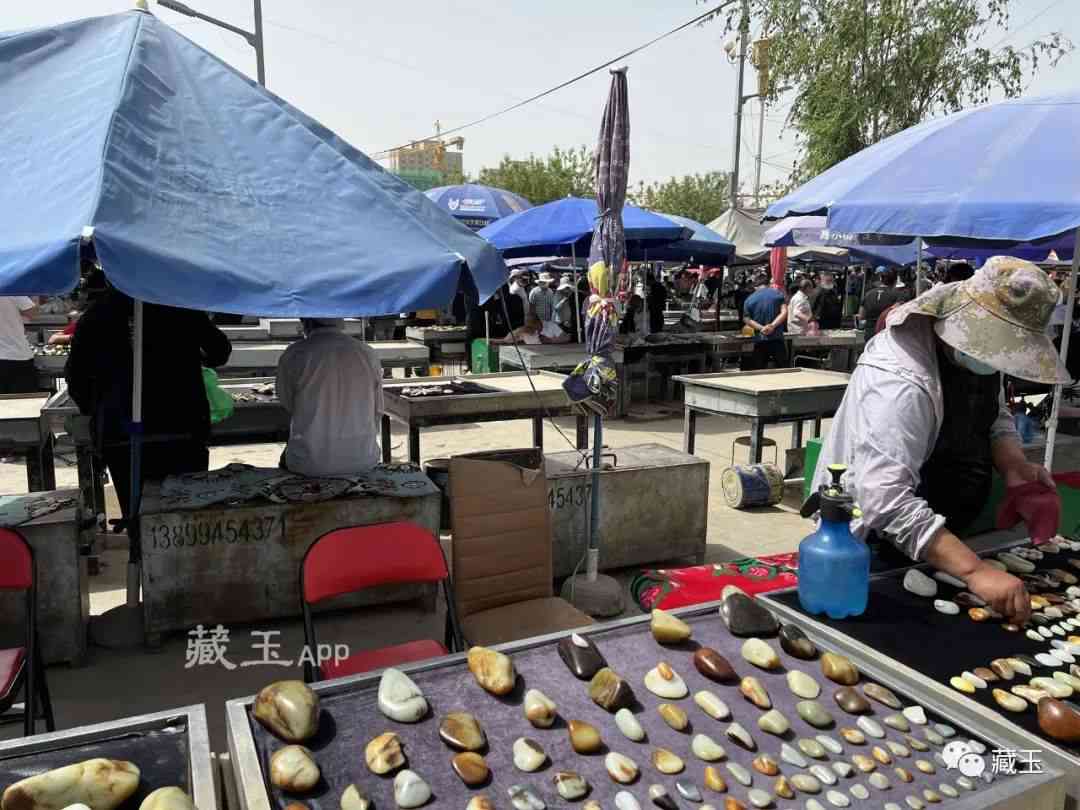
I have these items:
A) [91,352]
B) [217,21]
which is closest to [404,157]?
[217,21]

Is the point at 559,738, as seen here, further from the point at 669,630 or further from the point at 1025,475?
the point at 1025,475

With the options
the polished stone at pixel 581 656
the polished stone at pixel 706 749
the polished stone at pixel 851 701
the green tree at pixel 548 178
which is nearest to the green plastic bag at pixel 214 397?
the polished stone at pixel 581 656

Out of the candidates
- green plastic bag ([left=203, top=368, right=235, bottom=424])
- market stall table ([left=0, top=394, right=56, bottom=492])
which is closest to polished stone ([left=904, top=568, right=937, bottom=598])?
green plastic bag ([left=203, top=368, right=235, bottom=424])

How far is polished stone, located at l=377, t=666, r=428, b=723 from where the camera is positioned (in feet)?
5.72

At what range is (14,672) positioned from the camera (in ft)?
8.69

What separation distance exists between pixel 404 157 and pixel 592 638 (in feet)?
270

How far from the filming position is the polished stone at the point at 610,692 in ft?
5.99

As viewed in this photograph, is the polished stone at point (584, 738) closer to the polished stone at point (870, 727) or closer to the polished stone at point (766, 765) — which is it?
the polished stone at point (766, 765)

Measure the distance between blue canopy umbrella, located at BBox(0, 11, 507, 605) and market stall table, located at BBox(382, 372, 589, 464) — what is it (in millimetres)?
2617

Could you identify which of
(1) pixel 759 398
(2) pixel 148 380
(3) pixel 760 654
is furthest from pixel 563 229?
(3) pixel 760 654

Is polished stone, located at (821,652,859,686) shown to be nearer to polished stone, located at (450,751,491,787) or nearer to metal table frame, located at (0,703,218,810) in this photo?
polished stone, located at (450,751,491,787)

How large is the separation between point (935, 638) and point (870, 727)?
52 centimetres

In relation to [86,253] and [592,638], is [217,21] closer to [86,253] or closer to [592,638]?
[86,253]

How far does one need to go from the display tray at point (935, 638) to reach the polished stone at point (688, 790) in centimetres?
77
